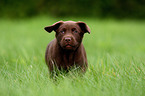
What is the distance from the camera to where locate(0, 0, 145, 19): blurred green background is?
20484 millimetres

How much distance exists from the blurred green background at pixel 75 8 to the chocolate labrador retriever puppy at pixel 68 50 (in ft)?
53.0

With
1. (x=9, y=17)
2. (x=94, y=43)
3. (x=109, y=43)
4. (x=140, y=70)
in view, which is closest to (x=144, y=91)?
(x=140, y=70)

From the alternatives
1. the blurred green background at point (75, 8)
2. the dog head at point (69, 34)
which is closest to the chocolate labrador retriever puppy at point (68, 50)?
the dog head at point (69, 34)

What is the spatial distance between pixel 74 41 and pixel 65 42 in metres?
0.14

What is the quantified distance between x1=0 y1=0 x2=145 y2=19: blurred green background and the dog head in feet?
53.1

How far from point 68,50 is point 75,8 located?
18.2 metres

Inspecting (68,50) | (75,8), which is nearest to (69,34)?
(68,50)

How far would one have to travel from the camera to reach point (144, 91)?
310 cm

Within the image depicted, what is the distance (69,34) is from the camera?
390 cm

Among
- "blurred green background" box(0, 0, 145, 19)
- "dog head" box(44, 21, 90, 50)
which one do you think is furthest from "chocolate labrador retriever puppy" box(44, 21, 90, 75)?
"blurred green background" box(0, 0, 145, 19)

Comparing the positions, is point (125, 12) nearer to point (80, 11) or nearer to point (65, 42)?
point (80, 11)

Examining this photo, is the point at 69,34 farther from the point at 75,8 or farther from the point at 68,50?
the point at 75,8

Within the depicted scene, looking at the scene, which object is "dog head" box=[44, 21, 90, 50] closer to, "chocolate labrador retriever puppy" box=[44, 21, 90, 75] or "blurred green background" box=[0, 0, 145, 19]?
"chocolate labrador retriever puppy" box=[44, 21, 90, 75]

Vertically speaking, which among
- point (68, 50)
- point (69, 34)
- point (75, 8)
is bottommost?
point (75, 8)
